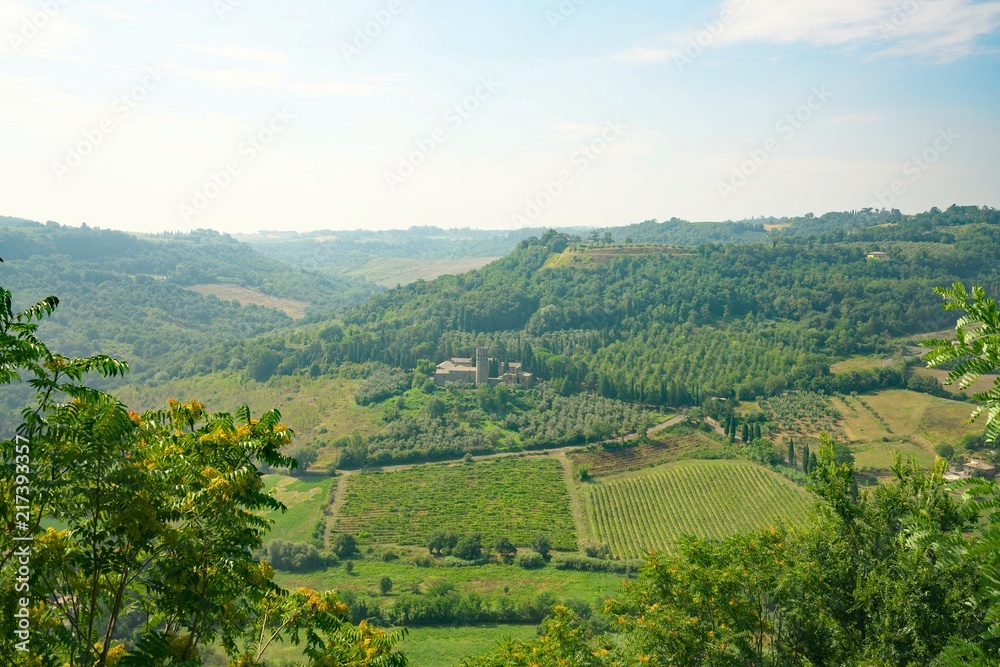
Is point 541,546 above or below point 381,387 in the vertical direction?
below

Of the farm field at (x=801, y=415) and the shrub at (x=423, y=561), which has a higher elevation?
the farm field at (x=801, y=415)

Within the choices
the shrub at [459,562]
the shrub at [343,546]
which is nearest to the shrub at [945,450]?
the shrub at [459,562]

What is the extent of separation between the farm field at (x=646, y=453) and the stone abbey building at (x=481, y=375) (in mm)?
19755

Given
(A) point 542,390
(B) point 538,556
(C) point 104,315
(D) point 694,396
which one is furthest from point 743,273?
(C) point 104,315

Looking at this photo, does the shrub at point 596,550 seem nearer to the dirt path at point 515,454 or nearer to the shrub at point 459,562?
the shrub at point 459,562

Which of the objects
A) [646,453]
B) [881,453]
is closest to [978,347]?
[646,453]

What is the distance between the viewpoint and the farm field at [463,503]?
4697 cm

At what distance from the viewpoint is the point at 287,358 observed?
87.4m

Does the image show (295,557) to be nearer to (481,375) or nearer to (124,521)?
(124,521)

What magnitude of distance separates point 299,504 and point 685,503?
1222 inches

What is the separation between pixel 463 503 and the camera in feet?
168

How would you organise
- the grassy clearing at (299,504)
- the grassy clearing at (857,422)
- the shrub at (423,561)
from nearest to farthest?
the shrub at (423,561)
the grassy clearing at (299,504)
the grassy clearing at (857,422)

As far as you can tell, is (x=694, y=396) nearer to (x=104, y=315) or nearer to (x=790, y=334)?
(x=790, y=334)

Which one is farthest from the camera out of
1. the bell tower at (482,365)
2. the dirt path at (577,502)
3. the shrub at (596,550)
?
the bell tower at (482,365)
